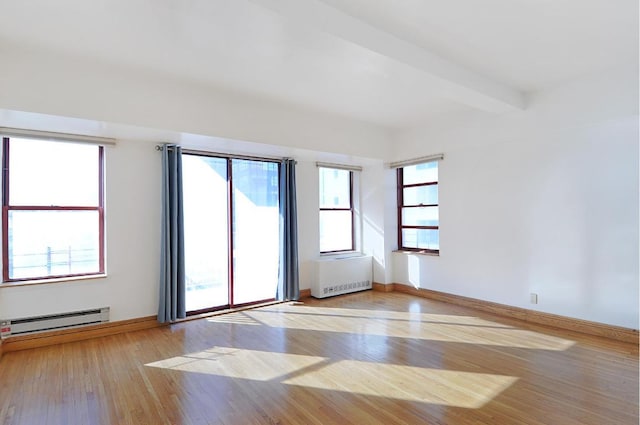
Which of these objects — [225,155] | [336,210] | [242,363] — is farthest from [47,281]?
[336,210]

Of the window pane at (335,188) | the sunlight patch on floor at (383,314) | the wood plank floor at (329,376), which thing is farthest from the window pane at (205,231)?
the window pane at (335,188)

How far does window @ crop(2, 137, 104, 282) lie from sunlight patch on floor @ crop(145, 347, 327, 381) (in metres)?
1.76

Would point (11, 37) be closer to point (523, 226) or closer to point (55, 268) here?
point (55, 268)

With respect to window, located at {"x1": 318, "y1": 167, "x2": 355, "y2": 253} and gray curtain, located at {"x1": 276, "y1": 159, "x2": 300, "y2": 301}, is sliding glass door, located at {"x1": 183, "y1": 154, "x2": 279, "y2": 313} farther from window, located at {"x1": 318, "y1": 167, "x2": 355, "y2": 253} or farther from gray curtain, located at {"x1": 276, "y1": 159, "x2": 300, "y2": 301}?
window, located at {"x1": 318, "y1": 167, "x2": 355, "y2": 253}

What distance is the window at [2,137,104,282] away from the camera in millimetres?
3691

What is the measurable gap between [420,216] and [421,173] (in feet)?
2.36

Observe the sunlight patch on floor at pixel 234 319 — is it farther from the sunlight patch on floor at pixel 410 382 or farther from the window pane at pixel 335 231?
the window pane at pixel 335 231

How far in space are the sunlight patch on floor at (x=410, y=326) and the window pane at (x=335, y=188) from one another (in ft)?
6.58

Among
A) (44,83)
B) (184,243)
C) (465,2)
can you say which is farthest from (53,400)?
(465,2)

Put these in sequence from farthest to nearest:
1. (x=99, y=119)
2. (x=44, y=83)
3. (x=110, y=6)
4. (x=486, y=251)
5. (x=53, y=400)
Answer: (x=486, y=251) < (x=99, y=119) < (x=44, y=83) < (x=53, y=400) < (x=110, y=6)

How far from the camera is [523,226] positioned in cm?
444

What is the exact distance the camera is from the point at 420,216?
A: 5.90 meters

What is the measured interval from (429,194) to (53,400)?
517 cm

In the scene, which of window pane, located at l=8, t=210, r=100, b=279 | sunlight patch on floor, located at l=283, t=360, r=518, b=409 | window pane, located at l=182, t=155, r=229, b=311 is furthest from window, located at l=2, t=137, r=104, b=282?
sunlight patch on floor, located at l=283, t=360, r=518, b=409
